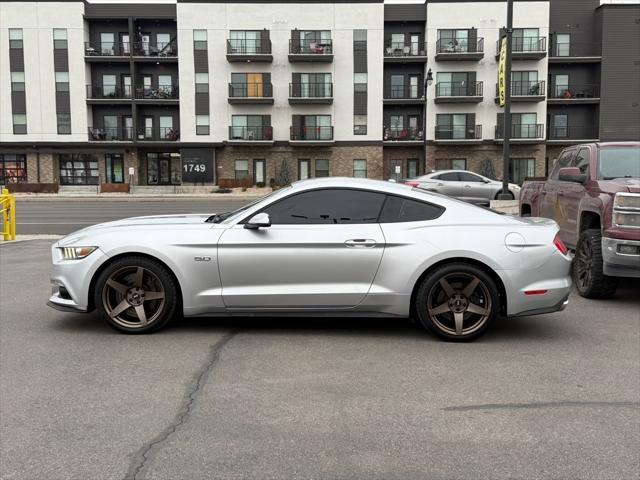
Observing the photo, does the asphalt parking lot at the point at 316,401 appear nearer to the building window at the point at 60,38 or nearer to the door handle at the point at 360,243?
the door handle at the point at 360,243

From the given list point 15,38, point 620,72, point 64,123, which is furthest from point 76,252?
point 620,72

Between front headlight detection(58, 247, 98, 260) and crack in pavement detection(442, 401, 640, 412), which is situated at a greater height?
front headlight detection(58, 247, 98, 260)

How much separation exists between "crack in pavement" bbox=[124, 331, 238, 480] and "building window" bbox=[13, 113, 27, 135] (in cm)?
5116

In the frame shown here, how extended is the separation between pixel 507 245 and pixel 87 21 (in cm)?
5284

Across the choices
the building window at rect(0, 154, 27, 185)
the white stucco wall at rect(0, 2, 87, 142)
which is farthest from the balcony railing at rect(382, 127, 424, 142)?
the building window at rect(0, 154, 27, 185)

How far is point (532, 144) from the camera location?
50938mm

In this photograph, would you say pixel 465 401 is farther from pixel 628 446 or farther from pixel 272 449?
pixel 272 449

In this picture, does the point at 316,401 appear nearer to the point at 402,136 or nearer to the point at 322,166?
the point at 322,166

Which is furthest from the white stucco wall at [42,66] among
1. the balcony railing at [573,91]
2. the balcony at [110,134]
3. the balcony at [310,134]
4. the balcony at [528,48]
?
the balcony railing at [573,91]

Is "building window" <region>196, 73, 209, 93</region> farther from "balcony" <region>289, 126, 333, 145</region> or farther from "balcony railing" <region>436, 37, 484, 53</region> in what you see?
"balcony railing" <region>436, 37, 484, 53</region>

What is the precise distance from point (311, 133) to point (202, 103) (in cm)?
928

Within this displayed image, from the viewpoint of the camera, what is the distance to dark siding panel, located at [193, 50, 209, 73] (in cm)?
4978

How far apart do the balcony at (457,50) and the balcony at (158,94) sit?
21985 mm

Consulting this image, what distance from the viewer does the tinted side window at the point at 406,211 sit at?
5703 mm
